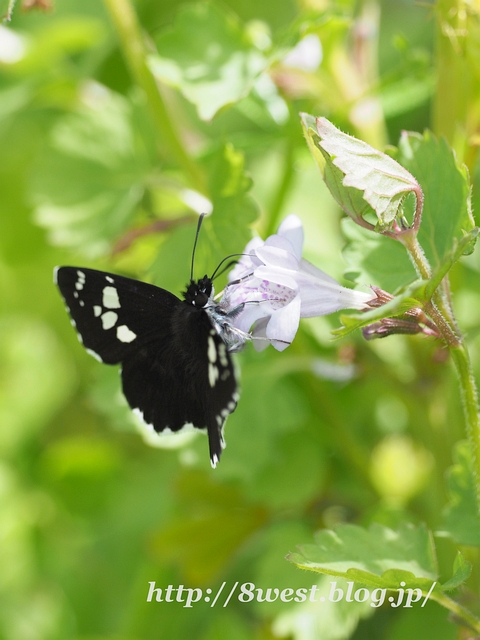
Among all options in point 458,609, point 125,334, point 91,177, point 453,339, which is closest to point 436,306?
point 453,339

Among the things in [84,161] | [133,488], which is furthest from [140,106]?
[133,488]

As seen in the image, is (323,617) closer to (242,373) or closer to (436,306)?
(242,373)

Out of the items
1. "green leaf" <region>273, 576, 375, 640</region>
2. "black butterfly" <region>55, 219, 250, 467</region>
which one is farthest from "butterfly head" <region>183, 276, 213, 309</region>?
"green leaf" <region>273, 576, 375, 640</region>

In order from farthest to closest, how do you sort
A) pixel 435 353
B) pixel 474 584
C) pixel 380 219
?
pixel 435 353
pixel 474 584
pixel 380 219

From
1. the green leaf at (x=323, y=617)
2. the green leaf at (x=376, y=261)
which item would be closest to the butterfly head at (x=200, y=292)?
the green leaf at (x=376, y=261)

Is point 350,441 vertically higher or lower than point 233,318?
lower

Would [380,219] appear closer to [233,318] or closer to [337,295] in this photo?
[337,295]
